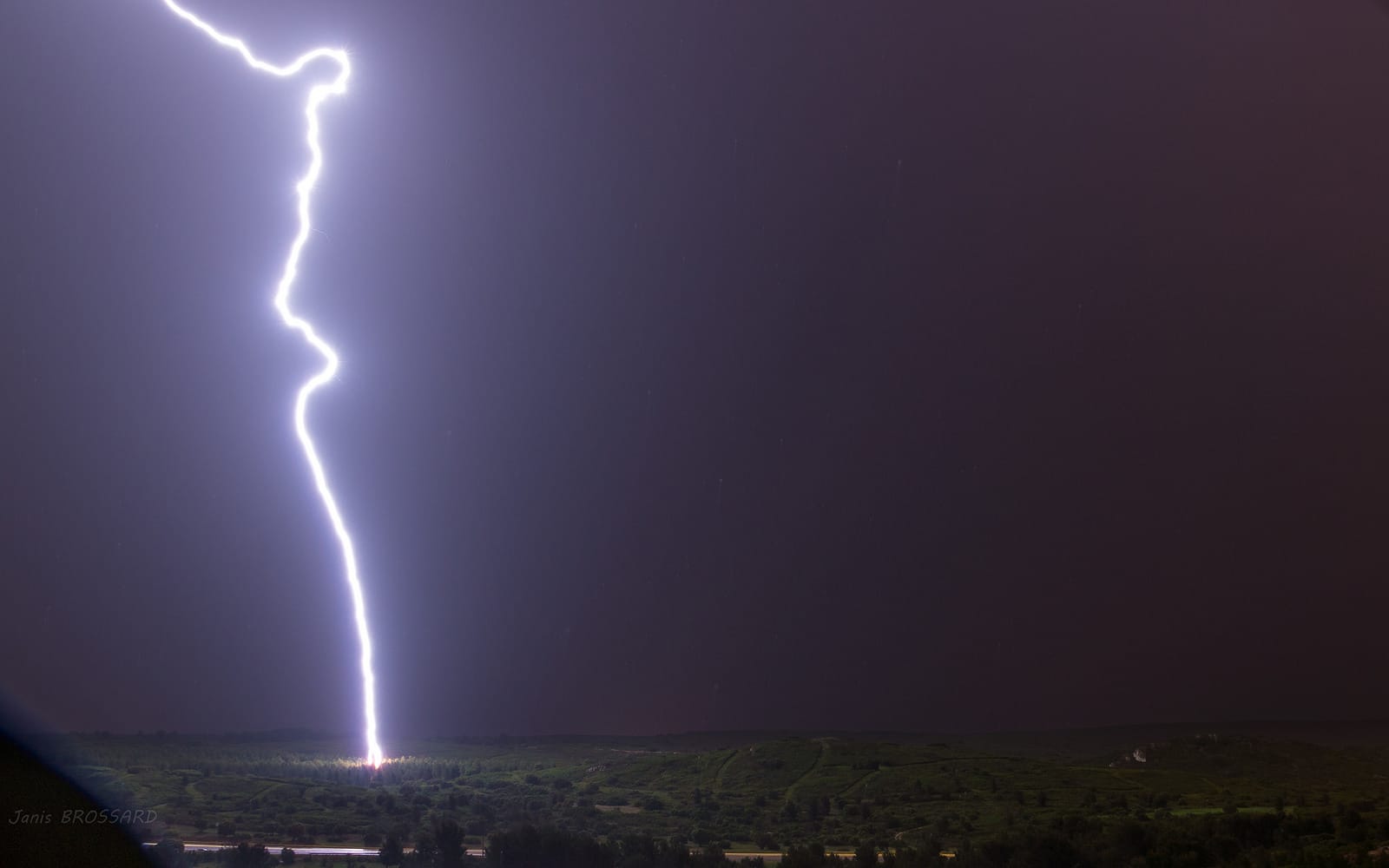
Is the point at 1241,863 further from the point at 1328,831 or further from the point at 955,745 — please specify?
the point at 955,745

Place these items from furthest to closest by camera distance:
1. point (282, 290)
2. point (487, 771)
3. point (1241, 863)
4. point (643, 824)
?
point (487, 771) < point (282, 290) < point (643, 824) < point (1241, 863)

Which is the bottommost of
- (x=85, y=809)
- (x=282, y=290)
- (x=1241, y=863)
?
(x=1241, y=863)

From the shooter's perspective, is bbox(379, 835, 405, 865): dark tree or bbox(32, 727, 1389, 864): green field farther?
bbox(32, 727, 1389, 864): green field

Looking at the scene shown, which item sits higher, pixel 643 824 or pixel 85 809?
pixel 85 809

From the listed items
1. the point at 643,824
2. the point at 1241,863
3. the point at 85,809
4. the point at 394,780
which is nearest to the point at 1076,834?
the point at 1241,863

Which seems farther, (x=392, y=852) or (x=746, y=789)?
(x=746, y=789)

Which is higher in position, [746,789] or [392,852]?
[392,852]

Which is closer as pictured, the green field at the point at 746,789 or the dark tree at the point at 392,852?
the dark tree at the point at 392,852

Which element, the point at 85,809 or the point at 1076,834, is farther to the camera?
the point at 1076,834
